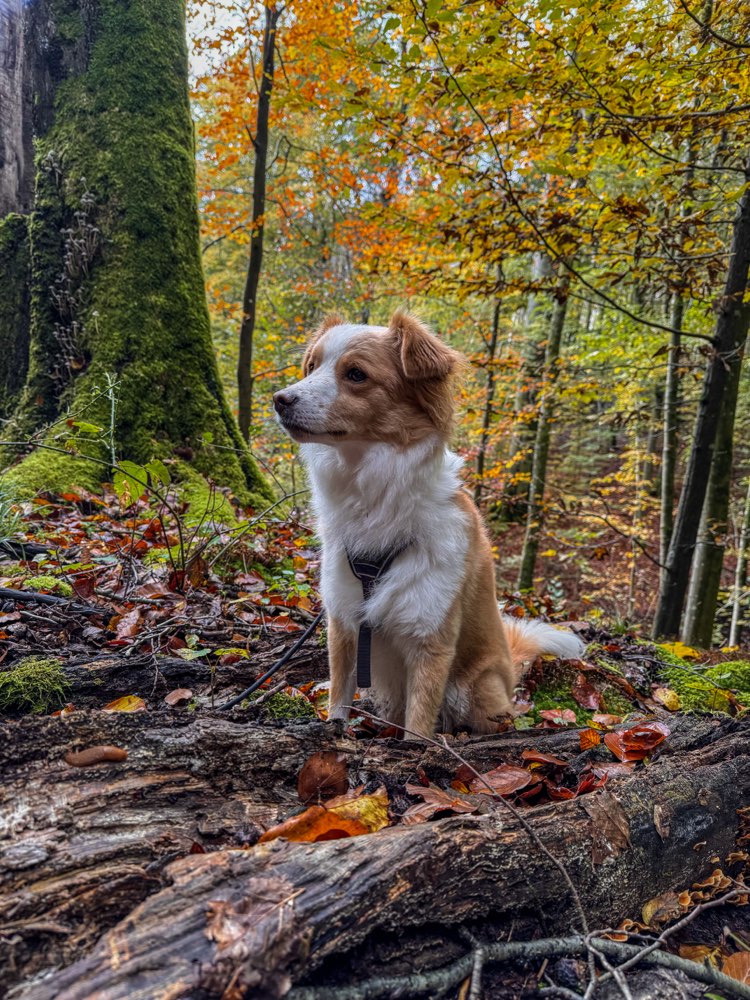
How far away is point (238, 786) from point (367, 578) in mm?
1138

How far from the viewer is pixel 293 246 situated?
15.9 metres

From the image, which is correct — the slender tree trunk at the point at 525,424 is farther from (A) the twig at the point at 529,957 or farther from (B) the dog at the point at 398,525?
(A) the twig at the point at 529,957

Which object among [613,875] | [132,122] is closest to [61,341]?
[132,122]

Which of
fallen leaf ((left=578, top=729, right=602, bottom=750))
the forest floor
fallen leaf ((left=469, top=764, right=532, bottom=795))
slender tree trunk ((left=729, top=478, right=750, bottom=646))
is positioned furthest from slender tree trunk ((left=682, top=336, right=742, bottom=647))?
fallen leaf ((left=469, top=764, right=532, bottom=795))

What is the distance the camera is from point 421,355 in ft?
8.95

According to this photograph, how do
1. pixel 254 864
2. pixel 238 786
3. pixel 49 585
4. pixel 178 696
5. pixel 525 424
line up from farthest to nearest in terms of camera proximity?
pixel 525 424, pixel 49 585, pixel 178 696, pixel 238 786, pixel 254 864

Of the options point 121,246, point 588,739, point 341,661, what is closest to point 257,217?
point 121,246

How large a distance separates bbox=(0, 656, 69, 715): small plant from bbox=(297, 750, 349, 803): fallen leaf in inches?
37.5

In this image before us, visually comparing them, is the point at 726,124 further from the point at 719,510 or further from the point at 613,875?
the point at 613,875

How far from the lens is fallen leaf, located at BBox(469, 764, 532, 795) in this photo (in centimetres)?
189

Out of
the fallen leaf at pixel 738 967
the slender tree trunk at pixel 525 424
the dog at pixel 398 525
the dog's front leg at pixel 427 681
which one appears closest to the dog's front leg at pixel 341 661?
the dog at pixel 398 525

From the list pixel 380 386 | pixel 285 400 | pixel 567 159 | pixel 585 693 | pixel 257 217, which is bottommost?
pixel 585 693

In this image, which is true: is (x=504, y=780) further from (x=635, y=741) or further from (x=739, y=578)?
(x=739, y=578)

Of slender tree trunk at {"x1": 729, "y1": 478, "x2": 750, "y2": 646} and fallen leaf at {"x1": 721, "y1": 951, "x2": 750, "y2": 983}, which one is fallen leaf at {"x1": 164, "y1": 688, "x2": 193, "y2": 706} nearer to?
fallen leaf at {"x1": 721, "y1": 951, "x2": 750, "y2": 983}
